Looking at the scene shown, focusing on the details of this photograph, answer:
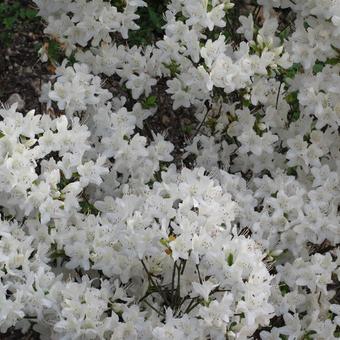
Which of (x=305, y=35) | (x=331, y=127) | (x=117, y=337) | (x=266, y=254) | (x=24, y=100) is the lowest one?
(x=24, y=100)

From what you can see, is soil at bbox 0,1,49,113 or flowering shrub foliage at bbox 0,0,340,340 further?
soil at bbox 0,1,49,113

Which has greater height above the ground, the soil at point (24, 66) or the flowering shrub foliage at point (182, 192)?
the flowering shrub foliage at point (182, 192)

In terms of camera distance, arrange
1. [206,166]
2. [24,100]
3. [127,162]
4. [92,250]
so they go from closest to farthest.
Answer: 1. [92,250]
2. [127,162]
3. [206,166]
4. [24,100]

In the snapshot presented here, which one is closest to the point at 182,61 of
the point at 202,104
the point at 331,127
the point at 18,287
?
the point at 202,104

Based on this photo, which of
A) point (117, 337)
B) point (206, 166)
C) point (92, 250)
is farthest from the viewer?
point (206, 166)

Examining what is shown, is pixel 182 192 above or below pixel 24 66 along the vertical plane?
above

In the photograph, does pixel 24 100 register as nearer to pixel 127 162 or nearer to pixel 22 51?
pixel 22 51

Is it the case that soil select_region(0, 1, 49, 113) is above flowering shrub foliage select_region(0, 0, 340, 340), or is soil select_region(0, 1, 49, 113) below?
below

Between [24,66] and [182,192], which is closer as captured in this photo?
[182,192]
